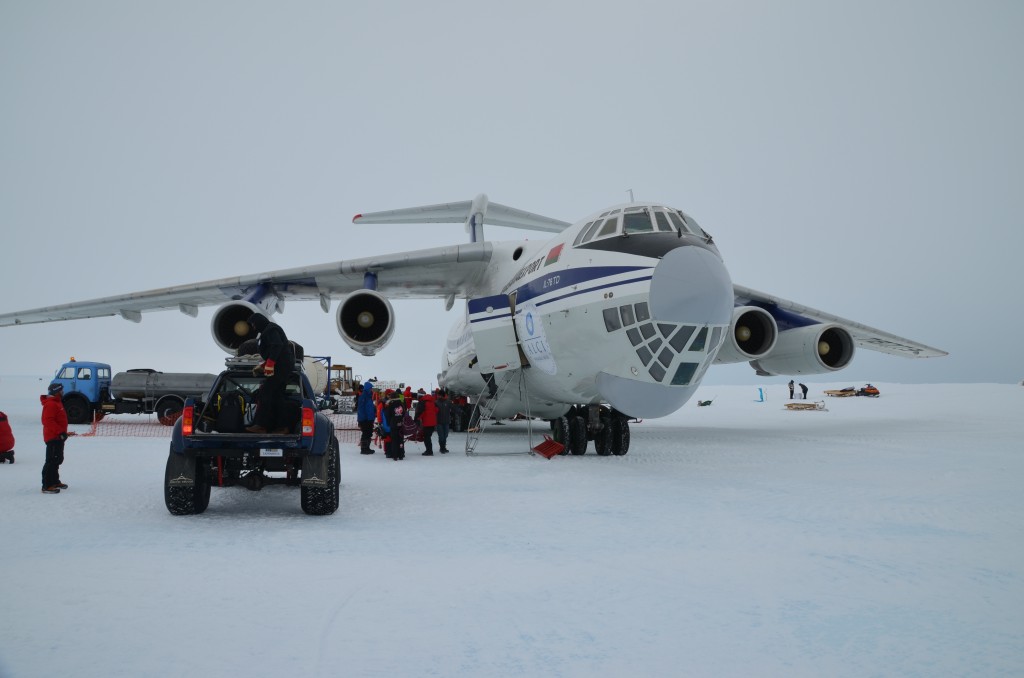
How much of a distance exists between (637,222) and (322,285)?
25.5 feet

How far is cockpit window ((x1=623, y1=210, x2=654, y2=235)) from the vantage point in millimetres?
7157

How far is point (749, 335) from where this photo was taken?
11133 millimetres

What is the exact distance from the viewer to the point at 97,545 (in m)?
3.92

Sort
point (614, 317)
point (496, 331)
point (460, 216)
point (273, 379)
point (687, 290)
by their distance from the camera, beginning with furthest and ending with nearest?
point (460, 216) → point (496, 331) → point (614, 317) → point (687, 290) → point (273, 379)

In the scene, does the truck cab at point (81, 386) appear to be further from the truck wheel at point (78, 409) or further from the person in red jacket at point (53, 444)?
the person in red jacket at point (53, 444)

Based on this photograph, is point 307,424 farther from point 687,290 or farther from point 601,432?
point 601,432

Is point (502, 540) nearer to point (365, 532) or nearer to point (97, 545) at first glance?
point (365, 532)

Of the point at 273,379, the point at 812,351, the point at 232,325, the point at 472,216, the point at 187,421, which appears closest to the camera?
the point at 187,421

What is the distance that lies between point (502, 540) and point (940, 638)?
246 cm

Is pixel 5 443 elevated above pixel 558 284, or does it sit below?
below

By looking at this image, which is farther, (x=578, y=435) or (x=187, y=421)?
(x=578, y=435)

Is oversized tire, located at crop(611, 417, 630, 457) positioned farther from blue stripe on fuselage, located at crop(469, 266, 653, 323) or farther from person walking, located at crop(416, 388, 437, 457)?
person walking, located at crop(416, 388, 437, 457)

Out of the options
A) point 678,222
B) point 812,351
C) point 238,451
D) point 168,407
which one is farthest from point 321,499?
point 168,407

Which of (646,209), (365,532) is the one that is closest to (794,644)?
(365,532)
